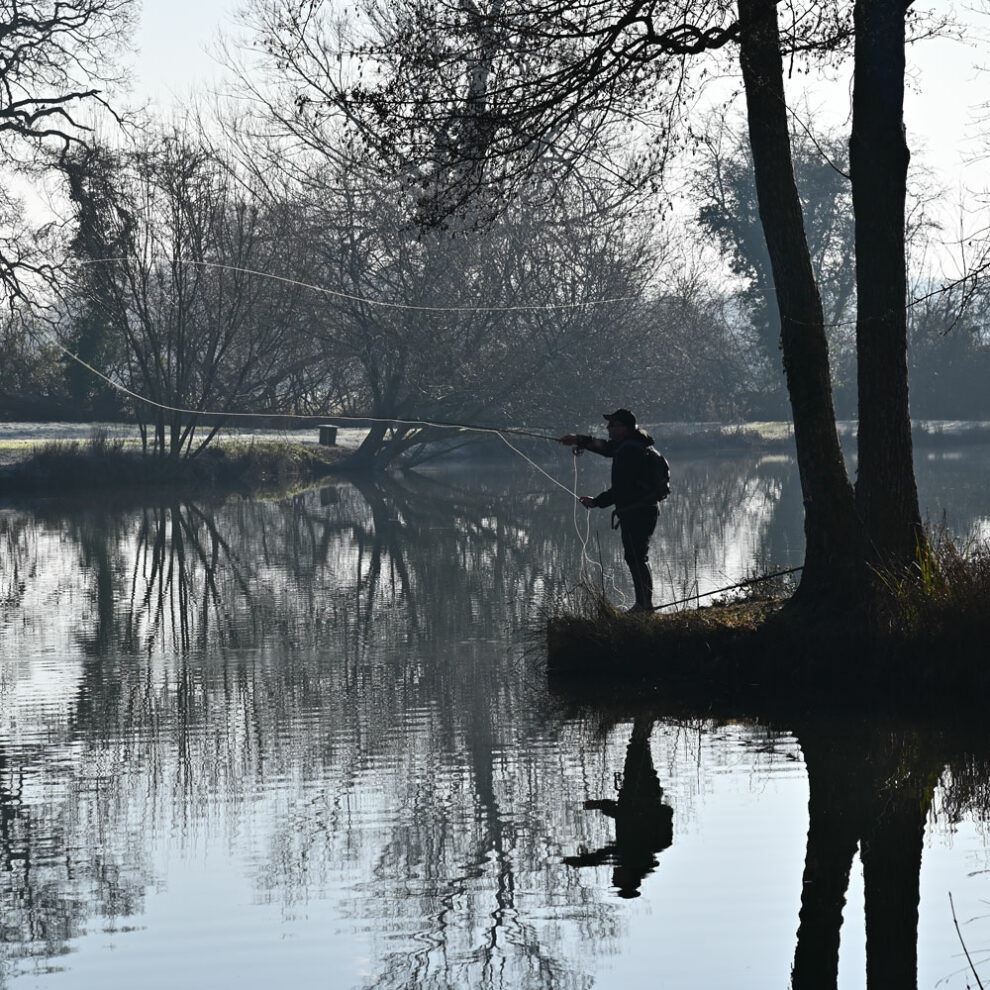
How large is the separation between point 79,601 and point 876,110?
9810 mm

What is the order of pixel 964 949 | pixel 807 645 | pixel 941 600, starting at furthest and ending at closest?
1. pixel 807 645
2. pixel 941 600
3. pixel 964 949

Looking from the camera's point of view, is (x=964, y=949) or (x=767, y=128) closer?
(x=964, y=949)

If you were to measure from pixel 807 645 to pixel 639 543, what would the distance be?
215 cm

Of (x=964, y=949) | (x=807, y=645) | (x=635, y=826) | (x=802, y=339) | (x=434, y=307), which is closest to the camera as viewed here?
(x=964, y=949)

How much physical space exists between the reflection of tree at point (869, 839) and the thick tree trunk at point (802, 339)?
1882mm

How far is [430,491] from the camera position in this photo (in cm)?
3484

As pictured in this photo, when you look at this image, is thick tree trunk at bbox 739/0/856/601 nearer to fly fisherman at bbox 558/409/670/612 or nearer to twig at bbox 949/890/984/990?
fly fisherman at bbox 558/409/670/612

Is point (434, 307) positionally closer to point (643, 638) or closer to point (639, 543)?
point (639, 543)

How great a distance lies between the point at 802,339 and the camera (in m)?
10.7

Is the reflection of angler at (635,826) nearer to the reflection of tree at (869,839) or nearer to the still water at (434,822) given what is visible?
the still water at (434,822)

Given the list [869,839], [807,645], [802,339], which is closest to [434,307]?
[802,339]

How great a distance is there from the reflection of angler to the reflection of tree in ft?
2.15

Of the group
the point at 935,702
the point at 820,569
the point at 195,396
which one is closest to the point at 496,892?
the point at 935,702

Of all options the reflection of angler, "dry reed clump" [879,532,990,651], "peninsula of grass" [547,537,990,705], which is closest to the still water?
the reflection of angler
